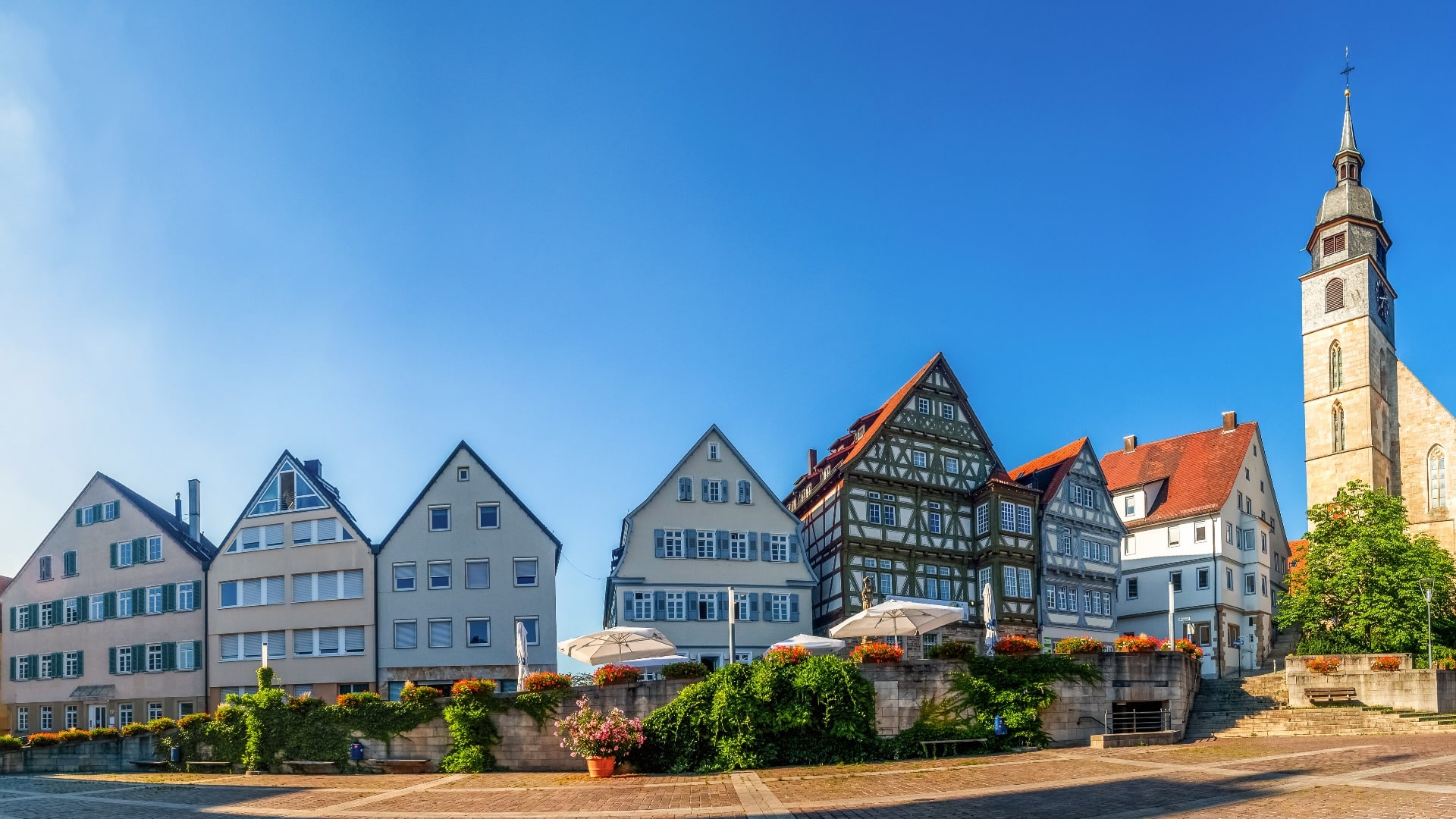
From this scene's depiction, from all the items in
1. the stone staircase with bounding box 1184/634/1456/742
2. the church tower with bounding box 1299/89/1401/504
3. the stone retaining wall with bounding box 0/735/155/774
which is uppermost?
the church tower with bounding box 1299/89/1401/504

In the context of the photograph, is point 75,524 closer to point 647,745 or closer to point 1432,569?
point 647,745

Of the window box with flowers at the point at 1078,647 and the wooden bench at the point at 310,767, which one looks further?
the wooden bench at the point at 310,767

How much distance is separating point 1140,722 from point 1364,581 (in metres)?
19.8

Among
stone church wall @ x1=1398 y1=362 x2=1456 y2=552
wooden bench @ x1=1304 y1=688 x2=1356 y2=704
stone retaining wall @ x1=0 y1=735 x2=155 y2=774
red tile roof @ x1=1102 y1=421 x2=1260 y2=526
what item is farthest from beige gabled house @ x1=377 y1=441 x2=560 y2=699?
stone church wall @ x1=1398 y1=362 x2=1456 y2=552

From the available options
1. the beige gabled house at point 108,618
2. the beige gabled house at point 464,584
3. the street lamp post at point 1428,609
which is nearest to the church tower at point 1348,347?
the street lamp post at point 1428,609

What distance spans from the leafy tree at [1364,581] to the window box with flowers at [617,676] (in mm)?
26762

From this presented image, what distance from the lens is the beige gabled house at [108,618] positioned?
156 ft

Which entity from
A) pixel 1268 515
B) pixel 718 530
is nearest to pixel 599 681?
pixel 718 530

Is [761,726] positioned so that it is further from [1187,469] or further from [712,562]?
[1187,469]

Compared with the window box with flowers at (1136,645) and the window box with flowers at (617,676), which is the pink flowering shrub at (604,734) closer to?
the window box with flowers at (617,676)

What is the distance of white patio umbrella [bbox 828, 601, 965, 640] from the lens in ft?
99.5

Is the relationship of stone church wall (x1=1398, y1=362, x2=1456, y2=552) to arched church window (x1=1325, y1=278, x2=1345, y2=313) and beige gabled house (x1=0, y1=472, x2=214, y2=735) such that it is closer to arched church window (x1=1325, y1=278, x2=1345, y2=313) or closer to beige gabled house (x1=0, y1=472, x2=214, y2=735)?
arched church window (x1=1325, y1=278, x2=1345, y2=313)

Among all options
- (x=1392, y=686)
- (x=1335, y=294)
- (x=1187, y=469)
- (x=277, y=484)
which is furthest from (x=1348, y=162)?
(x=277, y=484)

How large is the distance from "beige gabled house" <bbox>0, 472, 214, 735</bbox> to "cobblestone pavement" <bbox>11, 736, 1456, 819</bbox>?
17.7 metres
